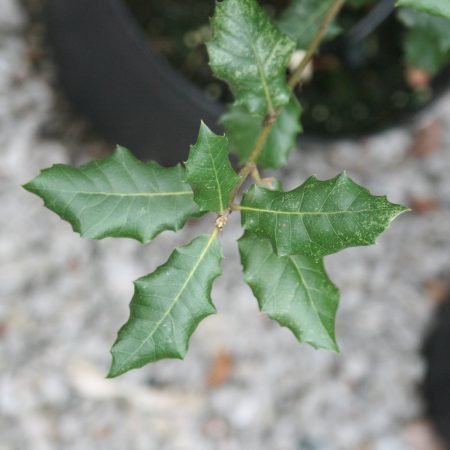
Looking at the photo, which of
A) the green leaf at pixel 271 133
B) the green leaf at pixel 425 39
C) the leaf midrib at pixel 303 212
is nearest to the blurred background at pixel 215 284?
the green leaf at pixel 425 39

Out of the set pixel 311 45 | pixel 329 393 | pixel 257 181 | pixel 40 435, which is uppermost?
pixel 311 45

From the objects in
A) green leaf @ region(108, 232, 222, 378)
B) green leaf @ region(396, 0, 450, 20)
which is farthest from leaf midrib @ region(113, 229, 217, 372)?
green leaf @ region(396, 0, 450, 20)

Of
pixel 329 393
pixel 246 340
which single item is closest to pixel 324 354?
pixel 329 393

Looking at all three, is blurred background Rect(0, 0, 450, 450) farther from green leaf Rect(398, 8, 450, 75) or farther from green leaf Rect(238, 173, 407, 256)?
green leaf Rect(238, 173, 407, 256)

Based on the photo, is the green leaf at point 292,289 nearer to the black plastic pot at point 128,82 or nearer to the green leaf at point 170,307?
the green leaf at point 170,307

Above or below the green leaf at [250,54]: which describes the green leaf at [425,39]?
above

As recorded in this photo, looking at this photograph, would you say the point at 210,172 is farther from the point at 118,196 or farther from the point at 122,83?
the point at 122,83

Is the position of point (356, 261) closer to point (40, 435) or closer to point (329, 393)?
point (329, 393)
